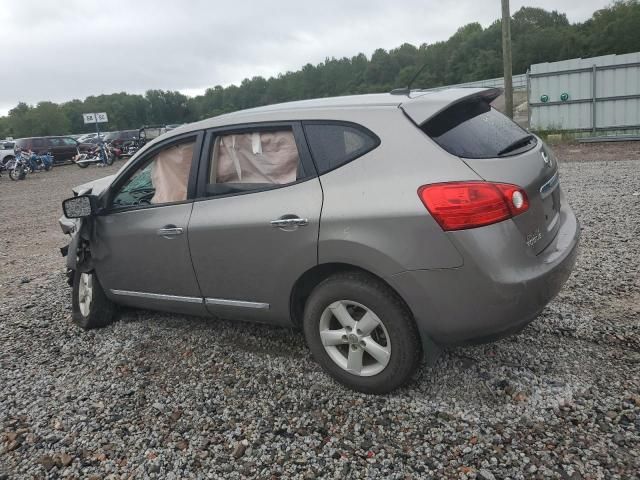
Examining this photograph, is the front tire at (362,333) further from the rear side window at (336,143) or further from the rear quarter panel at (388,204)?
the rear side window at (336,143)

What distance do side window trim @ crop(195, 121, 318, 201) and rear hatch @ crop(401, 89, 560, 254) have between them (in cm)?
63

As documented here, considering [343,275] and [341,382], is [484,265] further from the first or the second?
[341,382]

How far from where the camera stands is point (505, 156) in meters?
2.71

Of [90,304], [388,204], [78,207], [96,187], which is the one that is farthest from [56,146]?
[388,204]

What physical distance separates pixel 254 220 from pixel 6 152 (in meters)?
27.2

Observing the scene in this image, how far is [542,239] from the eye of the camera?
2.72m

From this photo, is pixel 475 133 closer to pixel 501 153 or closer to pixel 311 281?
pixel 501 153

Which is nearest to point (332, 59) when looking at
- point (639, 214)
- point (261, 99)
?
point (261, 99)

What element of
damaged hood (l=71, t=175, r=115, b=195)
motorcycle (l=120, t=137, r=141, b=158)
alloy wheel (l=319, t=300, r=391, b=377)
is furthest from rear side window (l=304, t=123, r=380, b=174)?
motorcycle (l=120, t=137, r=141, b=158)

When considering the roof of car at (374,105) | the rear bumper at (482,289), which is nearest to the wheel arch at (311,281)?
the rear bumper at (482,289)

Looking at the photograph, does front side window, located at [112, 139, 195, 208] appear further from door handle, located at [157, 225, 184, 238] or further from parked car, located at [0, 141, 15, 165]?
parked car, located at [0, 141, 15, 165]

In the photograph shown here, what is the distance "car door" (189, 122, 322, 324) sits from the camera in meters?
2.93

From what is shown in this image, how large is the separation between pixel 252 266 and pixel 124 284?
1.40 meters

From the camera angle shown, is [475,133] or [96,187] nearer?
[475,133]
